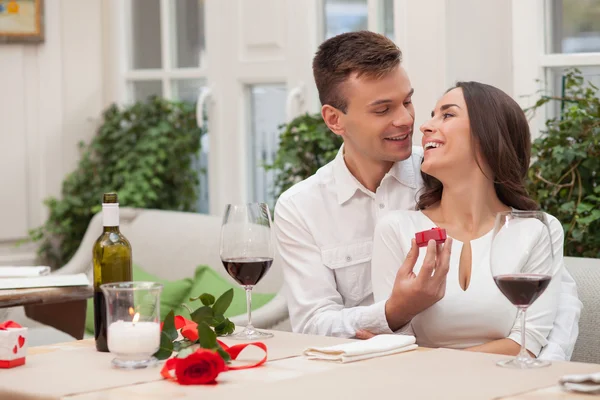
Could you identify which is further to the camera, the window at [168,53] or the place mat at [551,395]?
the window at [168,53]

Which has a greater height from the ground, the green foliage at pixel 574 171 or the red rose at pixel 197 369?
the green foliage at pixel 574 171

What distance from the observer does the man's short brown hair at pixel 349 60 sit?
247 centimetres

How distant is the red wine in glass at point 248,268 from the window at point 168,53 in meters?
2.84

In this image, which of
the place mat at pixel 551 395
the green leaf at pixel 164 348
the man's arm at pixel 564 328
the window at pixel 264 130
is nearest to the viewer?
the place mat at pixel 551 395

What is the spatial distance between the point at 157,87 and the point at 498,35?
2.14 meters

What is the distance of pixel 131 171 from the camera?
4.73 m

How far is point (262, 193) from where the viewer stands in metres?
4.46

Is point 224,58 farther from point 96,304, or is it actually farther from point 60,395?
point 60,395

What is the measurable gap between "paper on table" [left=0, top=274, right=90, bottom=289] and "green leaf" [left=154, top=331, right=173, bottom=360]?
1268 mm

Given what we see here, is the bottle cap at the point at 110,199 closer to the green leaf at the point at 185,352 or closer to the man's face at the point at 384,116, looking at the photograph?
the green leaf at the point at 185,352

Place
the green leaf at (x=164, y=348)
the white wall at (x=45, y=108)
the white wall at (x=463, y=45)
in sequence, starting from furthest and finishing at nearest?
the white wall at (x=45, y=108) → the white wall at (x=463, y=45) → the green leaf at (x=164, y=348)

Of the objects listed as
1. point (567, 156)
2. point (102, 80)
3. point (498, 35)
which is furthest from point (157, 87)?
point (567, 156)

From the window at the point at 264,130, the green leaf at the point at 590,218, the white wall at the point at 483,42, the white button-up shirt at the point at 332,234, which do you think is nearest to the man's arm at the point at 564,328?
the white button-up shirt at the point at 332,234

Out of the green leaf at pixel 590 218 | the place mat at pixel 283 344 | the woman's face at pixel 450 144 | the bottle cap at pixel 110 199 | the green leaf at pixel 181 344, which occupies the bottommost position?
the place mat at pixel 283 344
